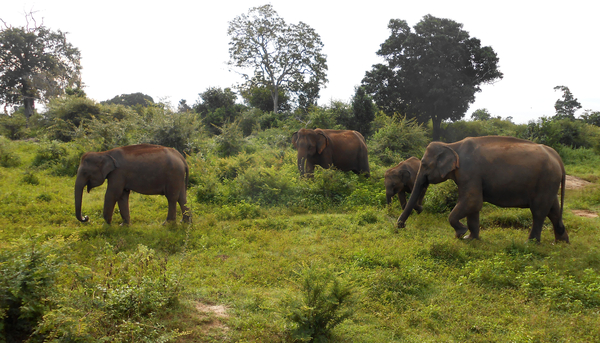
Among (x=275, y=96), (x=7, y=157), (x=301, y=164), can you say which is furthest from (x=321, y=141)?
(x=275, y=96)

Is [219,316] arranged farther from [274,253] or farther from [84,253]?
[84,253]

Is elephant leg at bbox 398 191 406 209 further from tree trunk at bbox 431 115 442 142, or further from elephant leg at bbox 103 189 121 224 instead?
tree trunk at bbox 431 115 442 142

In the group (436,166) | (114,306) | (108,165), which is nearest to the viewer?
(114,306)

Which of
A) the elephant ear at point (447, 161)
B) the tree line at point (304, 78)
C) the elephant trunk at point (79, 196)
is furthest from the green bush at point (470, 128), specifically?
the elephant trunk at point (79, 196)

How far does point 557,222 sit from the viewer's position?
7.56 metres

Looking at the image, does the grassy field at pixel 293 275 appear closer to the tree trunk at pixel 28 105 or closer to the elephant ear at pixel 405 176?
the elephant ear at pixel 405 176

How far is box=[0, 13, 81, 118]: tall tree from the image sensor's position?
34.8 m

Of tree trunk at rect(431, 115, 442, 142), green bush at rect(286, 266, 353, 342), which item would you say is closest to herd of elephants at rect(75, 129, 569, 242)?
green bush at rect(286, 266, 353, 342)

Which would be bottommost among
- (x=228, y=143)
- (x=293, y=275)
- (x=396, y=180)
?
(x=293, y=275)

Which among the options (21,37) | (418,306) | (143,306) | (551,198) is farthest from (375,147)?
(21,37)

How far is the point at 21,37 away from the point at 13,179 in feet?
100

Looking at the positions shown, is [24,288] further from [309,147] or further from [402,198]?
[309,147]

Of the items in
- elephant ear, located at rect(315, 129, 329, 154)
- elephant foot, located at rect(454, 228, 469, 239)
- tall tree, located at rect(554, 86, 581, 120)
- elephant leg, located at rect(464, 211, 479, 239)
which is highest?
tall tree, located at rect(554, 86, 581, 120)

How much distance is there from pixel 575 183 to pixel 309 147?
10.7 metres
